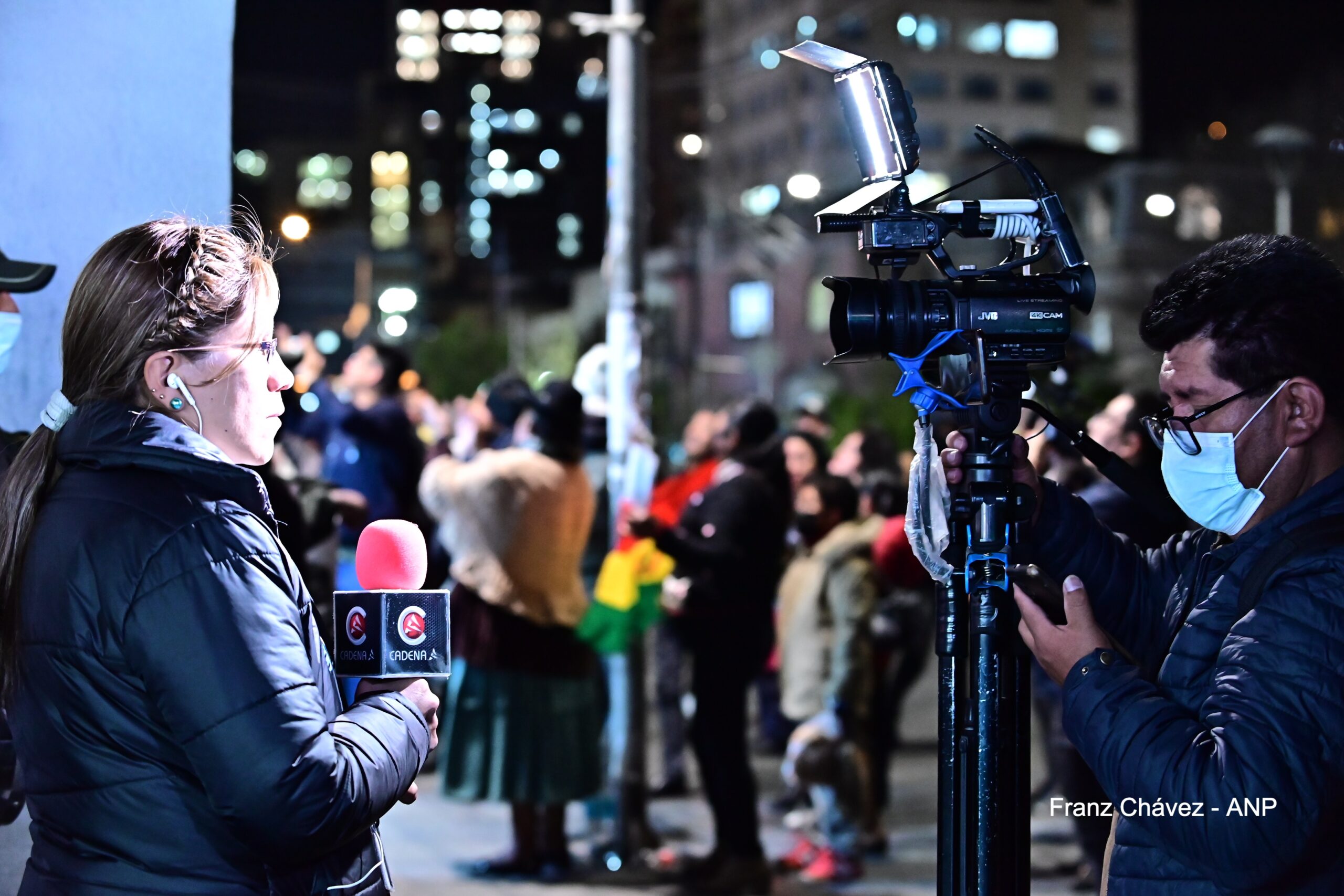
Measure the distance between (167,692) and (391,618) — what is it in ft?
1.18

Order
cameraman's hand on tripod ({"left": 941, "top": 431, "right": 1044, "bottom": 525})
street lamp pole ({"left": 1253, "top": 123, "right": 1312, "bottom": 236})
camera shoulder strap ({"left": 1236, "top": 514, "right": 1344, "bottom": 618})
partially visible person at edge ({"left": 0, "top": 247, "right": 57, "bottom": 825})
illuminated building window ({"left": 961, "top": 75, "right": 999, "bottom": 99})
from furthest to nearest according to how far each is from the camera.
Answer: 1. illuminated building window ({"left": 961, "top": 75, "right": 999, "bottom": 99})
2. street lamp pole ({"left": 1253, "top": 123, "right": 1312, "bottom": 236})
3. partially visible person at edge ({"left": 0, "top": 247, "right": 57, "bottom": 825})
4. cameraman's hand on tripod ({"left": 941, "top": 431, "right": 1044, "bottom": 525})
5. camera shoulder strap ({"left": 1236, "top": 514, "right": 1344, "bottom": 618})

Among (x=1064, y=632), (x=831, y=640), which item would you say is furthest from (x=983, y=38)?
(x=1064, y=632)

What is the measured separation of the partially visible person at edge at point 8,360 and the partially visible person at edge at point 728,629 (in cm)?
301

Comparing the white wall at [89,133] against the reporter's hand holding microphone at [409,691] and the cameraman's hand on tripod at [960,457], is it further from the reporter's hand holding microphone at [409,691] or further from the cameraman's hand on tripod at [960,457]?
the cameraman's hand on tripod at [960,457]

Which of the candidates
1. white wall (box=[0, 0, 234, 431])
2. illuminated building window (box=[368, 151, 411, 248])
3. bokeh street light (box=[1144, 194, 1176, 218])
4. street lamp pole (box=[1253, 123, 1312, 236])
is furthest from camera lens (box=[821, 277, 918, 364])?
illuminated building window (box=[368, 151, 411, 248])

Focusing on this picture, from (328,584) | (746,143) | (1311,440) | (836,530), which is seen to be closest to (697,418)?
(836,530)

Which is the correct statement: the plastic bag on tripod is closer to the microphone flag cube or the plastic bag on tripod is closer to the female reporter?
the microphone flag cube

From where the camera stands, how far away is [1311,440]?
2125mm

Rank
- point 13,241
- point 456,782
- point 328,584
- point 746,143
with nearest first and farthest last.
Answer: point 13,241 < point 328,584 < point 456,782 < point 746,143

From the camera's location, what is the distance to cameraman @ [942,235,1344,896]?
6.09 feet

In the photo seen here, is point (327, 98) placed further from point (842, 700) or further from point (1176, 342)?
point (842, 700)

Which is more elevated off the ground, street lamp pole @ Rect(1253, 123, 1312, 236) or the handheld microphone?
street lamp pole @ Rect(1253, 123, 1312, 236)

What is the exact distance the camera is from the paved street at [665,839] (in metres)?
5.65

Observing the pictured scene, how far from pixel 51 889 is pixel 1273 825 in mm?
1697
